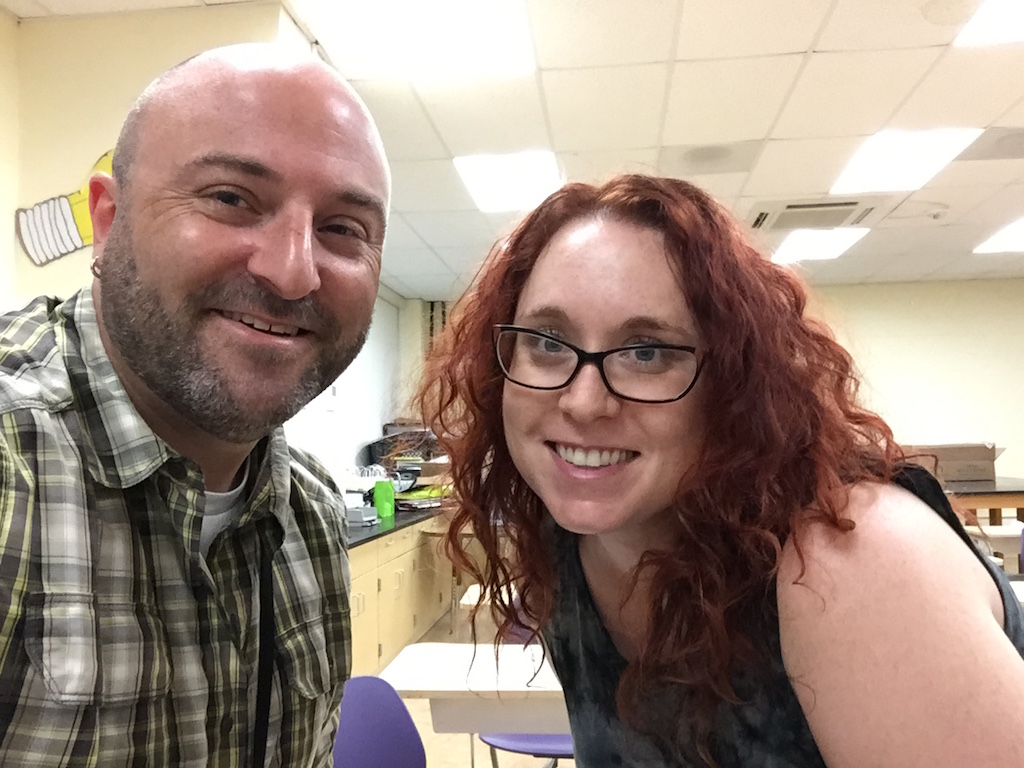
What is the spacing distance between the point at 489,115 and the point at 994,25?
2.17 meters

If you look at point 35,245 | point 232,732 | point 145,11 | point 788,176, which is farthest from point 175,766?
point 788,176

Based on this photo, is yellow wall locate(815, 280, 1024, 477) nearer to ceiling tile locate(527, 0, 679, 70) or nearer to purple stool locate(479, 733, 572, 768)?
ceiling tile locate(527, 0, 679, 70)

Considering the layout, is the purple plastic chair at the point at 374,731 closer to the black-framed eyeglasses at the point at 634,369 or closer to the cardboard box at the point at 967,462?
the black-framed eyeglasses at the point at 634,369

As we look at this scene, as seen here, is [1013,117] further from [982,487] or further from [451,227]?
[451,227]

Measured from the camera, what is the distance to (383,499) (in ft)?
13.5

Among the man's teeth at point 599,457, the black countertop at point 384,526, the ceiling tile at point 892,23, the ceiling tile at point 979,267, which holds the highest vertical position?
the ceiling tile at point 979,267

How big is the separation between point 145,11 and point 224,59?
2.30 metres

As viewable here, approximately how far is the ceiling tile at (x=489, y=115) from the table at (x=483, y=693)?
253cm

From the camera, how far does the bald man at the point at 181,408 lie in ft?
2.63

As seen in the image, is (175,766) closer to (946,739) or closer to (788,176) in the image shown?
(946,739)

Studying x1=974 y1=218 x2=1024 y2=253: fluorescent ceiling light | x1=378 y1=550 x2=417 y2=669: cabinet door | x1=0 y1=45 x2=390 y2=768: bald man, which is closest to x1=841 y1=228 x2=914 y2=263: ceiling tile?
x1=974 y1=218 x2=1024 y2=253: fluorescent ceiling light

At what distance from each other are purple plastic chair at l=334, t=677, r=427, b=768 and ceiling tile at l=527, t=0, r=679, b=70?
7.78 feet

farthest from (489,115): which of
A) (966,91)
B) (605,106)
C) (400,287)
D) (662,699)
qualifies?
(400,287)

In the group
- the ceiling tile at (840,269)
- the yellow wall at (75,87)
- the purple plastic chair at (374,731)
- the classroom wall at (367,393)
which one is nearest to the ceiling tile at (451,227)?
the classroom wall at (367,393)
